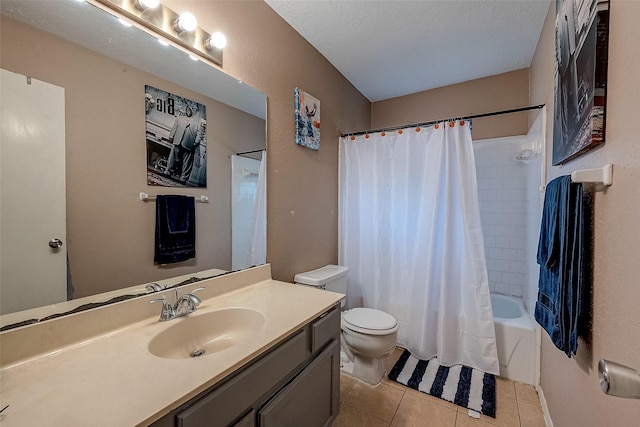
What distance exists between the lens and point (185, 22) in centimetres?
121

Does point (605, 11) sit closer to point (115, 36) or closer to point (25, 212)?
point (115, 36)

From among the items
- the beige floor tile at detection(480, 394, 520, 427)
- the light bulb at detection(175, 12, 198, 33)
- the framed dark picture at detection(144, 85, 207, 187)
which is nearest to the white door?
the framed dark picture at detection(144, 85, 207, 187)

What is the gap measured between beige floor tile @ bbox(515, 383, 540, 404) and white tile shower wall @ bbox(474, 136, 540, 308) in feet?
2.71

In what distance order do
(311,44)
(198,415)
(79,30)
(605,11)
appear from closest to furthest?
(198,415)
(605,11)
(79,30)
(311,44)

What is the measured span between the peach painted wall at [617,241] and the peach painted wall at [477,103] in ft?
5.87

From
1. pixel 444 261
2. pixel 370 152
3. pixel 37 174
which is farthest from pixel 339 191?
pixel 37 174

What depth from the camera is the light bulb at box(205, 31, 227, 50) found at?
134 centimetres

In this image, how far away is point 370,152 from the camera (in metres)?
2.35

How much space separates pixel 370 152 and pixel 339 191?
457 mm

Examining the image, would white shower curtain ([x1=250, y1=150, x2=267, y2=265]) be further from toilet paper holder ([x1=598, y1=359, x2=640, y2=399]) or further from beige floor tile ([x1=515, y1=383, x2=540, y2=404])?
beige floor tile ([x1=515, y1=383, x2=540, y2=404])

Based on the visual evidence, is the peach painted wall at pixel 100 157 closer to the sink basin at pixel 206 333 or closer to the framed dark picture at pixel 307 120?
the sink basin at pixel 206 333

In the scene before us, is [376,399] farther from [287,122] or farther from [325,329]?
[287,122]

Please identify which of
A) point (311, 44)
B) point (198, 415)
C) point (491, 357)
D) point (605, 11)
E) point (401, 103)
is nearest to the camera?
point (198, 415)

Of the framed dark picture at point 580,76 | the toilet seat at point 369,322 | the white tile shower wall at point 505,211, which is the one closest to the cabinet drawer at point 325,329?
the toilet seat at point 369,322
